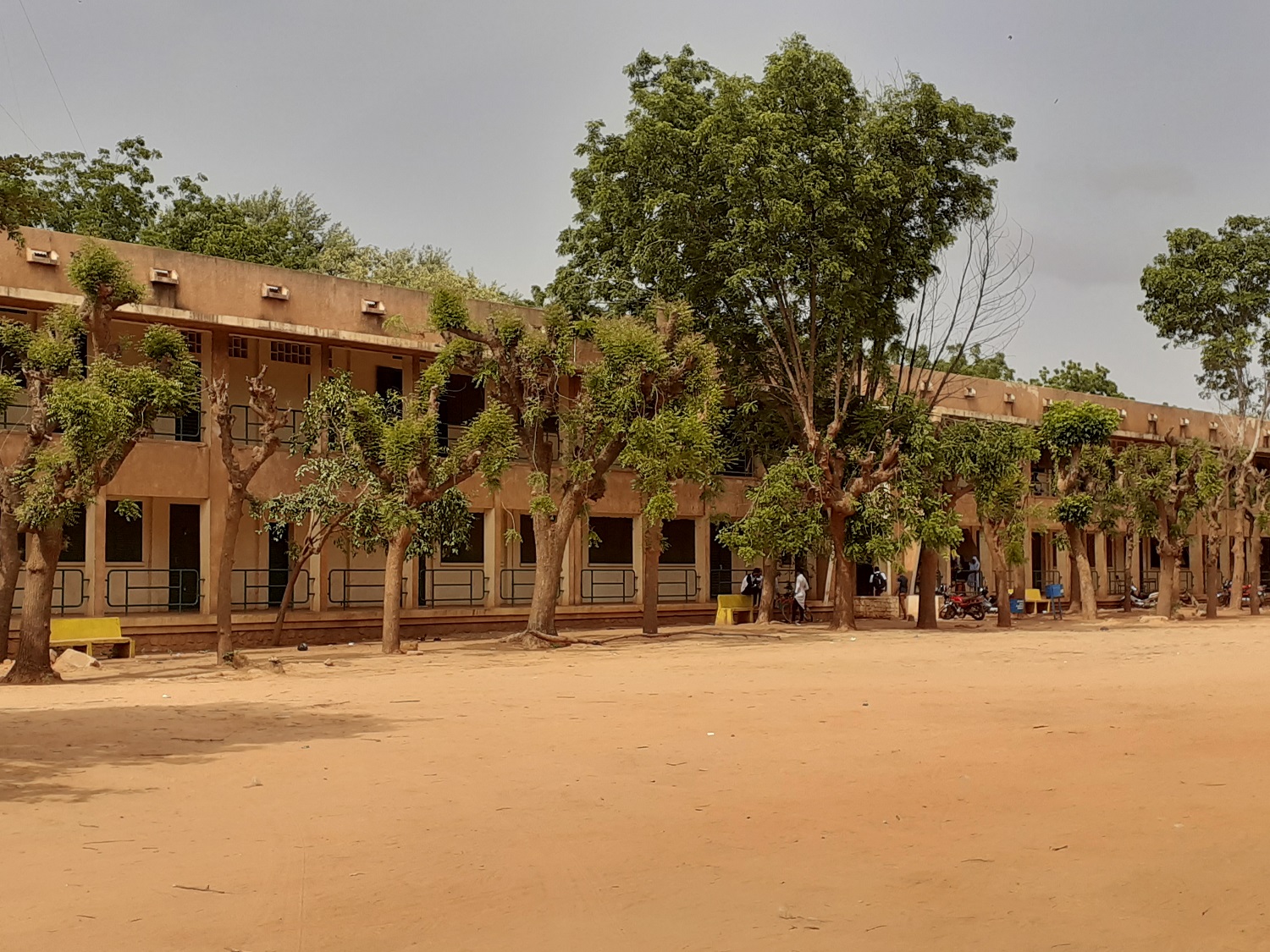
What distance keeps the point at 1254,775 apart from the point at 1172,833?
215 centimetres

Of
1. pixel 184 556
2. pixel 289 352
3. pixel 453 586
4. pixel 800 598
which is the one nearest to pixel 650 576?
pixel 453 586

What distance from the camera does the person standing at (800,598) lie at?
30.3m

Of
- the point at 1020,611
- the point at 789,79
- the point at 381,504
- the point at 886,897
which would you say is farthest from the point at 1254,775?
the point at 1020,611

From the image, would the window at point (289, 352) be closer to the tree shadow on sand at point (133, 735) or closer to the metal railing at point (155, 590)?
the metal railing at point (155, 590)

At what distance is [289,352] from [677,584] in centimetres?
1105

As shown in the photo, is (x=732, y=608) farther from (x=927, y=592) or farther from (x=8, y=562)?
(x=8, y=562)

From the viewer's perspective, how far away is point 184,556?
24.0m

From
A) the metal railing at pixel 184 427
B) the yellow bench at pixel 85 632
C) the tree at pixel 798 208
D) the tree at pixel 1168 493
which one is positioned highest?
the tree at pixel 798 208

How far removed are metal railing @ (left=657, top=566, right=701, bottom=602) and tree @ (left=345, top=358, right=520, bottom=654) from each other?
10.2m

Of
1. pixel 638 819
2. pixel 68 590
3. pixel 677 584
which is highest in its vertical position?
pixel 68 590

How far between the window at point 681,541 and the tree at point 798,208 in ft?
12.6

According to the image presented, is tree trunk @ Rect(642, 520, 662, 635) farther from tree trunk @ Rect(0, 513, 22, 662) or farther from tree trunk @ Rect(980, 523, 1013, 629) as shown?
tree trunk @ Rect(0, 513, 22, 662)

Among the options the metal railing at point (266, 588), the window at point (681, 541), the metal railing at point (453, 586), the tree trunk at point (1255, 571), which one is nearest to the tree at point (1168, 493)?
the tree trunk at point (1255, 571)

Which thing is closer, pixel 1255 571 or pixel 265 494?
pixel 265 494
